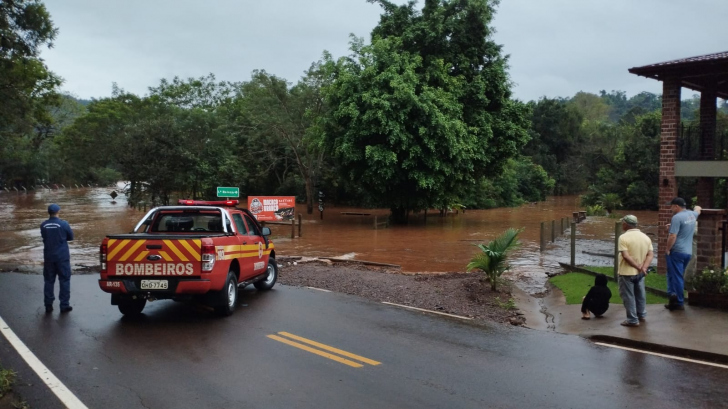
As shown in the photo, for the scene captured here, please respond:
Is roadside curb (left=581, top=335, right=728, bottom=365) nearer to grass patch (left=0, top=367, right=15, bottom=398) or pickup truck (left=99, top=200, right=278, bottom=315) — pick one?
pickup truck (left=99, top=200, right=278, bottom=315)

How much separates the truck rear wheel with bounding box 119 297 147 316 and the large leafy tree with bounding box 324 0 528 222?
1902 centimetres

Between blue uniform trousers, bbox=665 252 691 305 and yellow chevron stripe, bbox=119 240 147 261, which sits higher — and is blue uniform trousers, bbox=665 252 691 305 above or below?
below

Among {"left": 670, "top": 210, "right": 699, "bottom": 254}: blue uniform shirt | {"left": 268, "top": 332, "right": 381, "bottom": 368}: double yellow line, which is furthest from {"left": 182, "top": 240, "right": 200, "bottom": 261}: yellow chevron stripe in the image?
{"left": 670, "top": 210, "right": 699, "bottom": 254}: blue uniform shirt

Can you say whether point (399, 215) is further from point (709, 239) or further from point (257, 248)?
point (709, 239)

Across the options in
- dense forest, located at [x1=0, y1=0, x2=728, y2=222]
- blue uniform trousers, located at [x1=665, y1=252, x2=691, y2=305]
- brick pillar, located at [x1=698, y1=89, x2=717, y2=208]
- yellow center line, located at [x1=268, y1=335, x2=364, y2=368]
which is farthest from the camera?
dense forest, located at [x1=0, y1=0, x2=728, y2=222]

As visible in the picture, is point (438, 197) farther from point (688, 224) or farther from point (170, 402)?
point (170, 402)

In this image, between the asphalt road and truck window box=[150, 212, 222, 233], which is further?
truck window box=[150, 212, 222, 233]

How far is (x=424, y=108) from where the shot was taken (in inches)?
1087

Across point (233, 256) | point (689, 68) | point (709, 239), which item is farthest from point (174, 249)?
point (689, 68)

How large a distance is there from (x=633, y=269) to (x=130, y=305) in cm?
787

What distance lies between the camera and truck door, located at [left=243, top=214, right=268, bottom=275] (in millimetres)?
11000

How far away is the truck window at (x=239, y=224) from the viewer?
10.6 metres

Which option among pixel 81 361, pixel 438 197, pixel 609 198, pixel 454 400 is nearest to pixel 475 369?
pixel 454 400

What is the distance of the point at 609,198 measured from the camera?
47.1 meters
